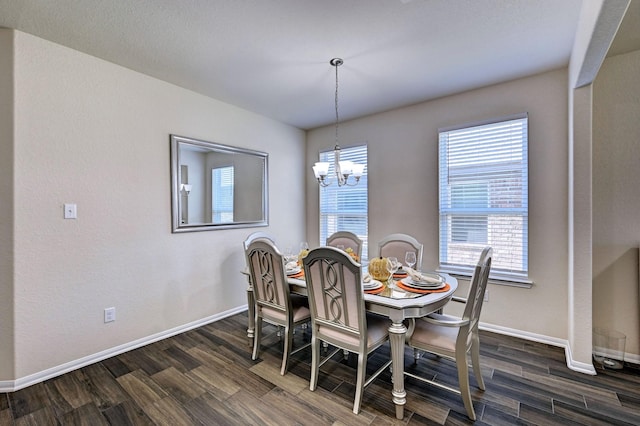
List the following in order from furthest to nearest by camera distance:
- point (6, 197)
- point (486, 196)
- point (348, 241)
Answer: point (348, 241)
point (486, 196)
point (6, 197)

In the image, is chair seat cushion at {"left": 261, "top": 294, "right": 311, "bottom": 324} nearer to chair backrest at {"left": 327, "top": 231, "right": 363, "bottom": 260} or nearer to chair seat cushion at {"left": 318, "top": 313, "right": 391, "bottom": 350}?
chair seat cushion at {"left": 318, "top": 313, "right": 391, "bottom": 350}

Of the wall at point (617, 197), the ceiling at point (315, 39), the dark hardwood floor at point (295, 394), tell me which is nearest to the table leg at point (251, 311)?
the dark hardwood floor at point (295, 394)

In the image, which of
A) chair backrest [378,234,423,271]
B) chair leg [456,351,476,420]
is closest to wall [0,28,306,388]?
chair backrest [378,234,423,271]

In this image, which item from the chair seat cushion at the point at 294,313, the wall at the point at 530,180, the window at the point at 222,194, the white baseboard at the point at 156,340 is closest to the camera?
the white baseboard at the point at 156,340

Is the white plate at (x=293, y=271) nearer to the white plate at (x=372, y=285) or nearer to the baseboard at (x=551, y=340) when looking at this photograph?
the white plate at (x=372, y=285)

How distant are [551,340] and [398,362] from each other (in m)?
2.01

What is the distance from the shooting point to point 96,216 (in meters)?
2.59

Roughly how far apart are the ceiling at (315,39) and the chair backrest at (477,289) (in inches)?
65.6

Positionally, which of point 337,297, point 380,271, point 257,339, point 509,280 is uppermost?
point 380,271

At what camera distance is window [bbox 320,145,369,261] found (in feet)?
13.9

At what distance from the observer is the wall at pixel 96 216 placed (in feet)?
7.36

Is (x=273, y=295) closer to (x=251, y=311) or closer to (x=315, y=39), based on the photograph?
(x=251, y=311)

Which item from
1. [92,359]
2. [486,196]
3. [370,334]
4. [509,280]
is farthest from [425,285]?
[92,359]

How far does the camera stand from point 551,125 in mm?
2824
